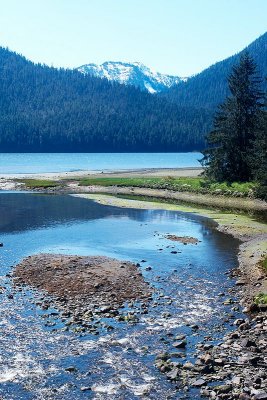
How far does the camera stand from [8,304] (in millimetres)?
25031

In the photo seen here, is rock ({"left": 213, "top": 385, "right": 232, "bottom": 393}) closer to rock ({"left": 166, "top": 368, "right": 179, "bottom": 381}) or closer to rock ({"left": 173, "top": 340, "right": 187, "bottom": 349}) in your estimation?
rock ({"left": 166, "top": 368, "right": 179, "bottom": 381})

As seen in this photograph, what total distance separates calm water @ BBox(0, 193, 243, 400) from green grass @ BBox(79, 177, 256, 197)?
28212 mm

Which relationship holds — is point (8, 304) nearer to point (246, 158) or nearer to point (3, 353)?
point (3, 353)

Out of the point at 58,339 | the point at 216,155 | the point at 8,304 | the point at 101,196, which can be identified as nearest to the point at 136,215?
the point at 101,196

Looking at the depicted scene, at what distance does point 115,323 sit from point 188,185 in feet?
213

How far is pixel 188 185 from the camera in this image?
282 ft

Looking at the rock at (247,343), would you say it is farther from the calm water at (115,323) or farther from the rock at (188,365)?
the rock at (188,365)

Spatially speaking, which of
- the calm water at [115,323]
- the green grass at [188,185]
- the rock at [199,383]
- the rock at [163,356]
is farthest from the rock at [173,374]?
the green grass at [188,185]

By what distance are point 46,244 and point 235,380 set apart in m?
27.7

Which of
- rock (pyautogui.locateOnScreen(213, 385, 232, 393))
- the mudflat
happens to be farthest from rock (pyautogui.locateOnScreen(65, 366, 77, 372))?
the mudflat

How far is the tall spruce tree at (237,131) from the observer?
81.4 m

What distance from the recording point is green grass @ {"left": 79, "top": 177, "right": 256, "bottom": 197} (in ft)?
251

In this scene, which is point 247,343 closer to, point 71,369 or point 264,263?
point 71,369

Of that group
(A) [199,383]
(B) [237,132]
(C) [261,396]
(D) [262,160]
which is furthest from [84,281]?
(B) [237,132]
